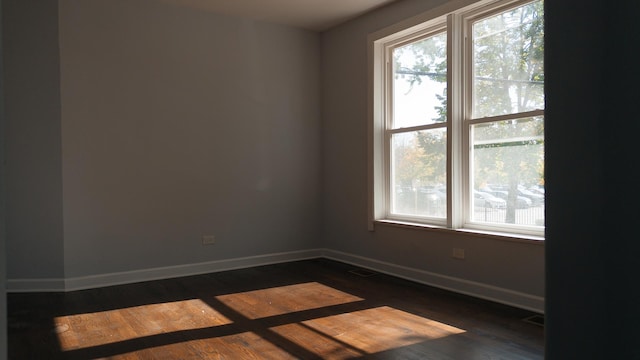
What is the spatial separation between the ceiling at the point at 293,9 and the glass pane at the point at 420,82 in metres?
0.63

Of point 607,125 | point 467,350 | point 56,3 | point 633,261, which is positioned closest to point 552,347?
point 633,261

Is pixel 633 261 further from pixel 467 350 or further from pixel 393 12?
pixel 393 12

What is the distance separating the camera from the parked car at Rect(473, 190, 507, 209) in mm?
3962

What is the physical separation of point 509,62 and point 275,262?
3424 millimetres

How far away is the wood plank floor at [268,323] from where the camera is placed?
9.38 ft

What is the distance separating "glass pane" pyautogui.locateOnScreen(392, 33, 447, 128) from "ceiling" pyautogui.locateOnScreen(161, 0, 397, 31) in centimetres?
63

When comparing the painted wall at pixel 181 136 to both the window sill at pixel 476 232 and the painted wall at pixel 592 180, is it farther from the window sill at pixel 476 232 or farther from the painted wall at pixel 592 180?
the painted wall at pixel 592 180

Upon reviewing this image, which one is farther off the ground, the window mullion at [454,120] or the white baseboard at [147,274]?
the window mullion at [454,120]

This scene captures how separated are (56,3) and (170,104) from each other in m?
1.38

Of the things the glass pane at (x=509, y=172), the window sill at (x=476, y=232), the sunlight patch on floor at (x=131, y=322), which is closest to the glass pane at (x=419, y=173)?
the window sill at (x=476, y=232)

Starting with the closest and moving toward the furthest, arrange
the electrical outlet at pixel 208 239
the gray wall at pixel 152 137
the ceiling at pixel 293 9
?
1. the gray wall at pixel 152 137
2. the ceiling at pixel 293 9
3. the electrical outlet at pixel 208 239

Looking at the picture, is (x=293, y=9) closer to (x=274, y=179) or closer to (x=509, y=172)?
(x=274, y=179)

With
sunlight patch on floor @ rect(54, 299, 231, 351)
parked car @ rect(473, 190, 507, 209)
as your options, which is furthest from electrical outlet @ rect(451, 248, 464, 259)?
sunlight patch on floor @ rect(54, 299, 231, 351)

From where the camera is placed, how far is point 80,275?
448 cm
